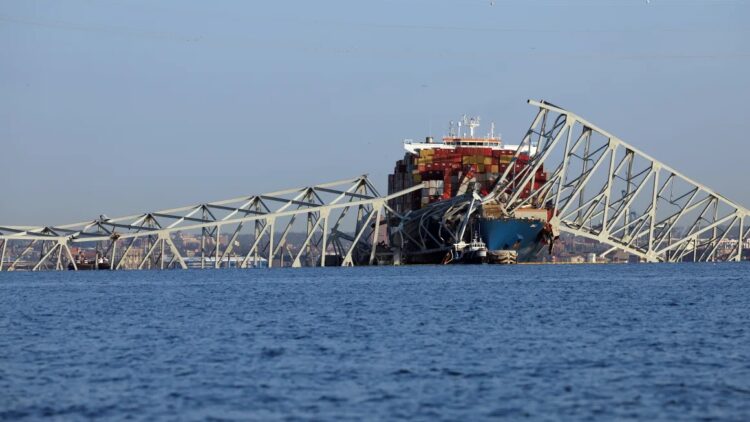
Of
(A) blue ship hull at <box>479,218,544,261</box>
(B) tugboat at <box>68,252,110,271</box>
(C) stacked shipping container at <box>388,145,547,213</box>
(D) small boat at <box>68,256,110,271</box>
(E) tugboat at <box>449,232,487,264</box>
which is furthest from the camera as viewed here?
(C) stacked shipping container at <box>388,145,547,213</box>

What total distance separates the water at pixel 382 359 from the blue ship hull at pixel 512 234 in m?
70.8

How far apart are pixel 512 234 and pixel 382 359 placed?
10487 cm

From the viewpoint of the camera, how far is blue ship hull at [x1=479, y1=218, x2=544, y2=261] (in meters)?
138

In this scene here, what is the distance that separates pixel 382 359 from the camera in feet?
120

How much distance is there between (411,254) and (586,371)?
410 ft

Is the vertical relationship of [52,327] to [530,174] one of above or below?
below

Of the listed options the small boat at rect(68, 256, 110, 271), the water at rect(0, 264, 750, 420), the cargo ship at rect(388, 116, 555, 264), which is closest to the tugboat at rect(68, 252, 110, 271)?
the small boat at rect(68, 256, 110, 271)

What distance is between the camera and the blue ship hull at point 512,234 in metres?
138

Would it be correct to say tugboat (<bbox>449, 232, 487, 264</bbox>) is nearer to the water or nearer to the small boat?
the small boat

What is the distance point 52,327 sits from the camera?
50719 millimetres

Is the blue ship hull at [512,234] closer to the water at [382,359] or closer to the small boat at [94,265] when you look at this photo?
the small boat at [94,265]

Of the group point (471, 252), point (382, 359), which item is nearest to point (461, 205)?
point (471, 252)

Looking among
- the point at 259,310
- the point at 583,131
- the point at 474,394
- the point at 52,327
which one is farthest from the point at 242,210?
the point at 474,394

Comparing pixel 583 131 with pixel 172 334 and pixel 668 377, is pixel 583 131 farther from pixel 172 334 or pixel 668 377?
pixel 668 377
